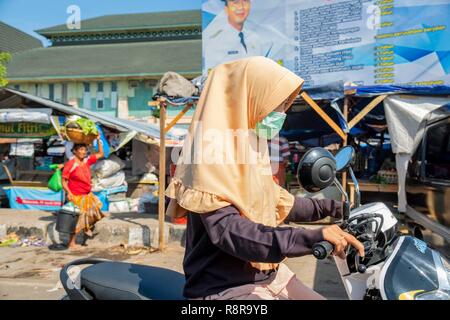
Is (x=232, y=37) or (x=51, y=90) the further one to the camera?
(x=51, y=90)

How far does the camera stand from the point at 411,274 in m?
1.49

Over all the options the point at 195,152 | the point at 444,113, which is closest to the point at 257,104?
the point at 195,152

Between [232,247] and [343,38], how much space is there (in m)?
→ 6.53

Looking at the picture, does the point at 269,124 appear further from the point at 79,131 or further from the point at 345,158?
the point at 79,131

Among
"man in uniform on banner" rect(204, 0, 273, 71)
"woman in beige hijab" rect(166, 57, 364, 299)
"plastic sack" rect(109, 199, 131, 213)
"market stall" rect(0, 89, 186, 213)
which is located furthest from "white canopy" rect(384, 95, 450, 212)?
"plastic sack" rect(109, 199, 131, 213)

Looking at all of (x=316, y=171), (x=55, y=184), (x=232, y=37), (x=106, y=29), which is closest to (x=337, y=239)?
(x=316, y=171)

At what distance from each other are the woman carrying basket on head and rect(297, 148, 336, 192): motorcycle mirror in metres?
5.37

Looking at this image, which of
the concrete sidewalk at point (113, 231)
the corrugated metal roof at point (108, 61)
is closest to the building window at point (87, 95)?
the corrugated metal roof at point (108, 61)

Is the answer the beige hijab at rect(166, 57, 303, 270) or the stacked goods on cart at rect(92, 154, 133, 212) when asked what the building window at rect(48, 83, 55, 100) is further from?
the beige hijab at rect(166, 57, 303, 270)

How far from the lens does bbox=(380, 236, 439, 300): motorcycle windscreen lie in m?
1.43

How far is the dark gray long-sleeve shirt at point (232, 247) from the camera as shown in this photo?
52.8 inches

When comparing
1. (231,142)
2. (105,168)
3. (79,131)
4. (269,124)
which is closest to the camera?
(231,142)

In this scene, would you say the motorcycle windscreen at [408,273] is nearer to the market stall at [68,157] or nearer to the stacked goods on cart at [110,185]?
the market stall at [68,157]

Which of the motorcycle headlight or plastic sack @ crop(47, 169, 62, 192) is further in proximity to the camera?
plastic sack @ crop(47, 169, 62, 192)
